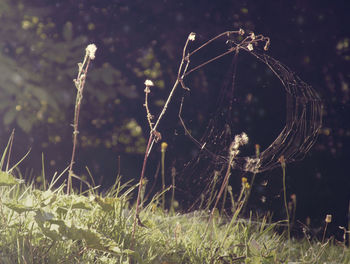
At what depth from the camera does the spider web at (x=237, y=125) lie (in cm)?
266

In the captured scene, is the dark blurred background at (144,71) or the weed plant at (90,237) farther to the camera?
the dark blurred background at (144,71)

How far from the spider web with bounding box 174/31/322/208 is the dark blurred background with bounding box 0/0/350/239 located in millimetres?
109

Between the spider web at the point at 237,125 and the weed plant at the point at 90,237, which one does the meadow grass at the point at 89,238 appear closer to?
the weed plant at the point at 90,237

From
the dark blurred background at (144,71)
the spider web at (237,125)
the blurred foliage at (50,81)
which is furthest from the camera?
the dark blurred background at (144,71)

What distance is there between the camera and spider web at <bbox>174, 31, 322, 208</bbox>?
2.66 metres

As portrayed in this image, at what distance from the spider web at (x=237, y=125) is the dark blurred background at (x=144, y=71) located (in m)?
0.11

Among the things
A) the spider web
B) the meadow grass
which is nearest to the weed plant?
the meadow grass

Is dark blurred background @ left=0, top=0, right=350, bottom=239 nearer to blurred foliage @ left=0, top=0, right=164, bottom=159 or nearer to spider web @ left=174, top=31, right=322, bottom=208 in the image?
blurred foliage @ left=0, top=0, right=164, bottom=159

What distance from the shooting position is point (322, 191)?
3471mm

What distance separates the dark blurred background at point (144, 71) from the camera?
3428 millimetres

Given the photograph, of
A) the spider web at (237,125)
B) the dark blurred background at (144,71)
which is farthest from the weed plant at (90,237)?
the dark blurred background at (144,71)

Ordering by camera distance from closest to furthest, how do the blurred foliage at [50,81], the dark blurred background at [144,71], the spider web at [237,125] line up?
1. the spider web at [237,125]
2. the blurred foliage at [50,81]
3. the dark blurred background at [144,71]

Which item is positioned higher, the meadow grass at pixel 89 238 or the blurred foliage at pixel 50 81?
the blurred foliage at pixel 50 81

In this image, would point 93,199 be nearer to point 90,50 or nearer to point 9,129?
point 90,50
